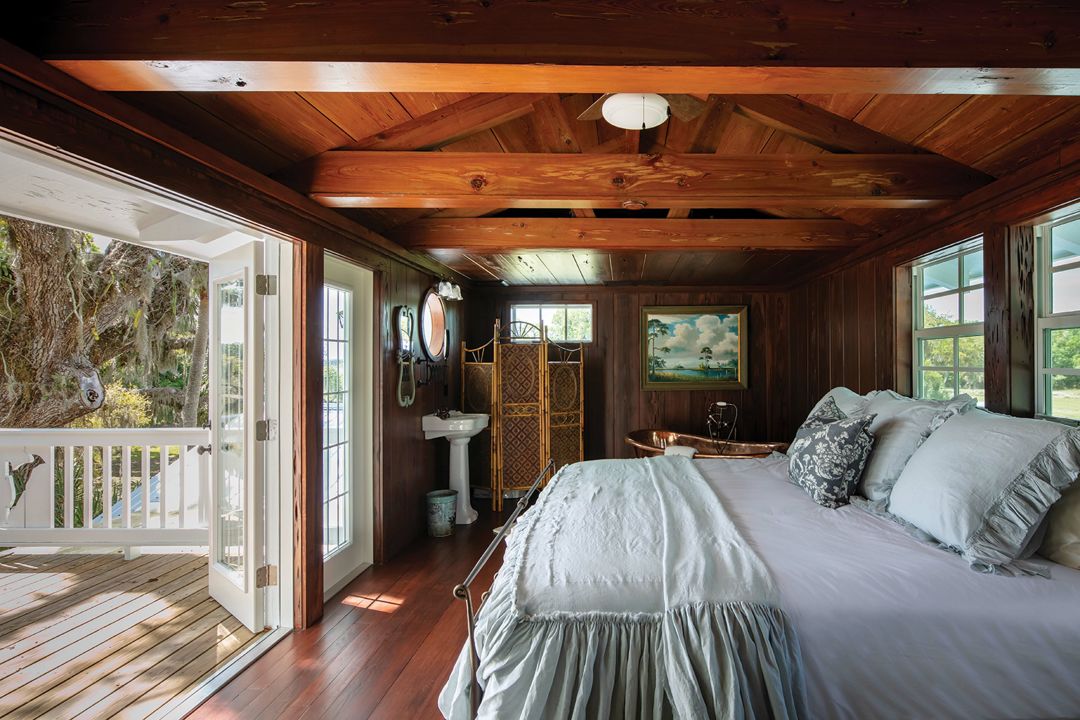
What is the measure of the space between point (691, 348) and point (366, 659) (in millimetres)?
4114

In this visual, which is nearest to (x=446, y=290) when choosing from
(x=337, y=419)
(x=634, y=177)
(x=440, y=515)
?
(x=337, y=419)

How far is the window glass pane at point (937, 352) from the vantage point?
280 centimetres

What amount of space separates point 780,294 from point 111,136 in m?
5.30

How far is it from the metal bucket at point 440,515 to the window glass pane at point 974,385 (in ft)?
11.1

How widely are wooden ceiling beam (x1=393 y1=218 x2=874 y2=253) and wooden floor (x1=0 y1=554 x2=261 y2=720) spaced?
8.12 ft

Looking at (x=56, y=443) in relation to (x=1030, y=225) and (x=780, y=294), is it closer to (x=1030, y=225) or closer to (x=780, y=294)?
(x=1030, y=225)

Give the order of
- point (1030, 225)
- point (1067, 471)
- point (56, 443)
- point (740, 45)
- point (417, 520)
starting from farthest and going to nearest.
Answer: point (417, 520), point (56, 443), point (1030, 225), point (1067, 471), point (740, 45)

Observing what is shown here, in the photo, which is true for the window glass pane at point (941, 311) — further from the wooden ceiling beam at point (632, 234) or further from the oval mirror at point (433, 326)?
the oval mirror at point (433, 326)

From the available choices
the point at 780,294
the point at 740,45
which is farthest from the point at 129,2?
the point at 780,294

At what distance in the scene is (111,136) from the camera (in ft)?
4.99

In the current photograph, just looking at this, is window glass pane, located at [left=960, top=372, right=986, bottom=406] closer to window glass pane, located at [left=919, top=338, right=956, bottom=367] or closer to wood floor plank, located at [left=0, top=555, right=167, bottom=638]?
window glass pane, located at [left=919, top=338, right=956, bottom=367]

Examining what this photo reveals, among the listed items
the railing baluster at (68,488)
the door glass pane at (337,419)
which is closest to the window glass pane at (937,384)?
the door glass pane at (337,419)

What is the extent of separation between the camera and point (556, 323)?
17.8 feet

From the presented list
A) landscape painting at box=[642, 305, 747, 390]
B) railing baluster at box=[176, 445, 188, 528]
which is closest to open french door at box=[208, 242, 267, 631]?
railing baluster at box=[176, 445, 188, 528]
